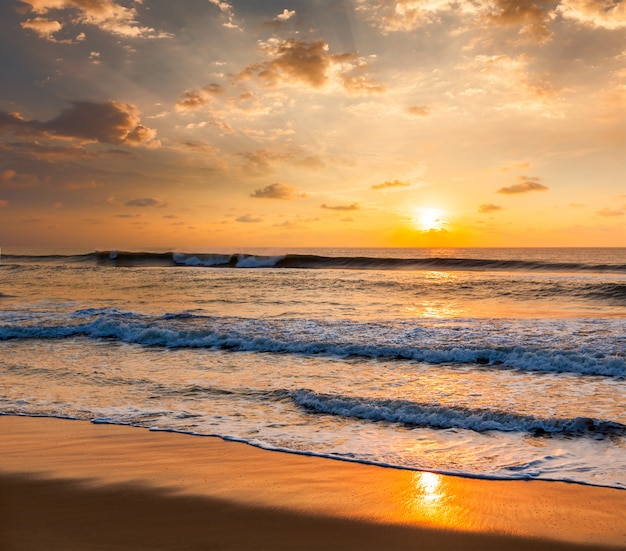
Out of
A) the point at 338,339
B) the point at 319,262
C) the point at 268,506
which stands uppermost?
the point at 319,262

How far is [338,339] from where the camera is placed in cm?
1228

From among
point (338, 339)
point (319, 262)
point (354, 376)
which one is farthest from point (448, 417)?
point (319, 262)

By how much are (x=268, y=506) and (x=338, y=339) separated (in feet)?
26.6

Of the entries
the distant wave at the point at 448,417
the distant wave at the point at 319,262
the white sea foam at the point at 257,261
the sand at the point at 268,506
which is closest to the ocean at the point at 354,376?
the distant wave at the point at 448,417

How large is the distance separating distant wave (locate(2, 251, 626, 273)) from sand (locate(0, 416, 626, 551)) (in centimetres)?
3782

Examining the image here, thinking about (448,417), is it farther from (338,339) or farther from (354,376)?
(338,339)

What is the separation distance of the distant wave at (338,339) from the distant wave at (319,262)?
29095mm

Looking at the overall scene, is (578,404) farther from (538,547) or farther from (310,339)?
(310,339)

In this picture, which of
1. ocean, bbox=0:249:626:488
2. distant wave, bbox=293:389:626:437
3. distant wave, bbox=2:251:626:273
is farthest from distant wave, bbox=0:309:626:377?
distant wave, bbox=2:251:626:273

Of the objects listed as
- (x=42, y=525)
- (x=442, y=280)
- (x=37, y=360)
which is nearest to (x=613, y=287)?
(x=442, y=280)

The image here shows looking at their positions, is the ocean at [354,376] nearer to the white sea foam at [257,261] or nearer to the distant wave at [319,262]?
the distant wave at [319,262]

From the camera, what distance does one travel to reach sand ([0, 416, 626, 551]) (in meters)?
3.67

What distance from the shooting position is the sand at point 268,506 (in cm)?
367

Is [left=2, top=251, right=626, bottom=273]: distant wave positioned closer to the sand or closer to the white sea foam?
the white sea foam
